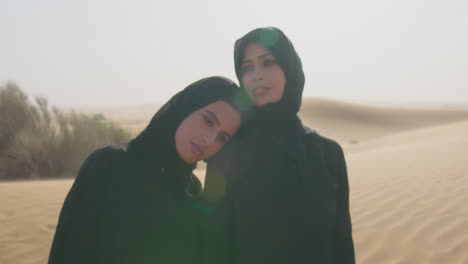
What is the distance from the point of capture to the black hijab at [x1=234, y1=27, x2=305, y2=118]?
246 centimetres

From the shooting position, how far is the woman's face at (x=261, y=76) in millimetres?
2418

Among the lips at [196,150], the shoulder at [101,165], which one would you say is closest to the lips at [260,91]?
the lips at [196,150]

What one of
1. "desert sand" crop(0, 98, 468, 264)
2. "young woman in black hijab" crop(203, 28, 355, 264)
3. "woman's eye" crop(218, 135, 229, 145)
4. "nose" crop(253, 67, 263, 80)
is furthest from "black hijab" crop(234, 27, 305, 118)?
"desert sand" crop(0, 98, 468, 264)

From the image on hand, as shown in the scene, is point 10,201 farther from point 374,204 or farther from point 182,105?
point 374,204

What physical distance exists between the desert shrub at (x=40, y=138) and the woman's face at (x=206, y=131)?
6.88 meters

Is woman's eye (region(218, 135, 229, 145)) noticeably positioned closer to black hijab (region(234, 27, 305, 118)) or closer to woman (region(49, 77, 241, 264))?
woman (region(49, 77, 241, 264))

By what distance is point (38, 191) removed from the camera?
620cm

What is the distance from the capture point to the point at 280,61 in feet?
8.16

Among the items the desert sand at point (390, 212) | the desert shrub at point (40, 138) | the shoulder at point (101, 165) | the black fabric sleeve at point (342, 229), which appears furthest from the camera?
the desert shrub at point (40, 138)

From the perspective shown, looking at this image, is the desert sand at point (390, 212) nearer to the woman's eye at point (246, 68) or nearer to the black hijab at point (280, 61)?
the black hijab at point (280, 61)

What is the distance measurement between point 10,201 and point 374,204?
204 inches

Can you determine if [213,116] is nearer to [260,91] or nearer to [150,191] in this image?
[260,91]

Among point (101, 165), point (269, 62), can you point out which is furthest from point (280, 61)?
point (101, 165)

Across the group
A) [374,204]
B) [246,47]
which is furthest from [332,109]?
[246,47]
